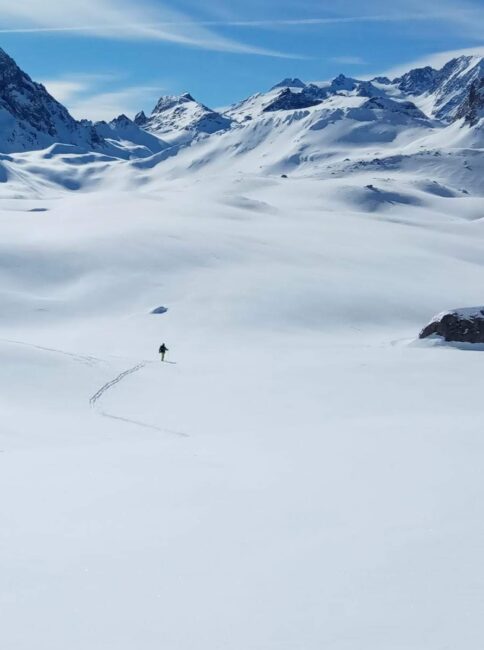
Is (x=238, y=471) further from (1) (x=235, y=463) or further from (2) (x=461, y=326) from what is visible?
(2) (x=461, y=326)

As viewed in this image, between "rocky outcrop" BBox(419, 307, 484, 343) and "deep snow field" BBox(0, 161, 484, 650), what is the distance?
117 cm

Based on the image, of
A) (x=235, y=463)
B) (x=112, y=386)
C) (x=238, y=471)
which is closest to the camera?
(x=238, y=471)

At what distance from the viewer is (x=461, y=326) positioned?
94.5ft

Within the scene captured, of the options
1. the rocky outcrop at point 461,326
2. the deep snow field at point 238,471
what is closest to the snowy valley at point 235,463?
the deep snow field at point 238,471

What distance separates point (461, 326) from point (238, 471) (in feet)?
68.4

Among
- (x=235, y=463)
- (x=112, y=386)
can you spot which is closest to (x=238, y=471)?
(x=235, y=463)

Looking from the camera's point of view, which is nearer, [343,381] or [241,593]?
[241,593]

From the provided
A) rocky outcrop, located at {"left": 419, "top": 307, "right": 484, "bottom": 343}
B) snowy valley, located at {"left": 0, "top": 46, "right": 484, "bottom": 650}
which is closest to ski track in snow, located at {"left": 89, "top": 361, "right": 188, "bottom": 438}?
snowy valley, located at {"left": 0, "top": 46, "right": 484, "bottom": 650}

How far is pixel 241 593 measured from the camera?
6020 millimetres

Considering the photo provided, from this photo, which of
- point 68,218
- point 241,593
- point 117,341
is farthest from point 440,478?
point 68,218

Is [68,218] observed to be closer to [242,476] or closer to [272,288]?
[272,288]

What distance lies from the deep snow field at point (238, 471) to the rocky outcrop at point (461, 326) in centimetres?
117

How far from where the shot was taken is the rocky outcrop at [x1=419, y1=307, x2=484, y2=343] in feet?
93.8

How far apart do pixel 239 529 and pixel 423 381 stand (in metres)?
14.6
